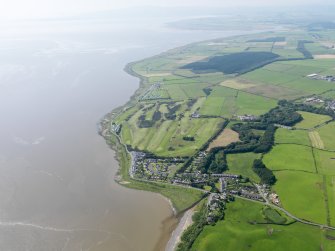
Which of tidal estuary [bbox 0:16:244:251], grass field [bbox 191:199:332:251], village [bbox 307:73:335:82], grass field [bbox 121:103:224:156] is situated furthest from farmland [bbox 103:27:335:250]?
tidal estuary [bbox 0:16:244:251]

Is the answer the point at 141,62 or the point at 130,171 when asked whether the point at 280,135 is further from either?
the point at 141,62

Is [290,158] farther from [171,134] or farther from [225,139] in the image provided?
[171,134]

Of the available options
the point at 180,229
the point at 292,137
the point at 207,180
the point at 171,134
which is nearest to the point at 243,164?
the point at 207,180

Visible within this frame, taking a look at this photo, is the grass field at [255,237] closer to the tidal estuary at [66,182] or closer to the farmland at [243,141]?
the farmland at [243,141]

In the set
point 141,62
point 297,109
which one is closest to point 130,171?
point 297,109

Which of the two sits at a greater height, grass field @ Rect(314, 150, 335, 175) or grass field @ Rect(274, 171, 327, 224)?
grass field @ Rect(314, 150, 335, 175)

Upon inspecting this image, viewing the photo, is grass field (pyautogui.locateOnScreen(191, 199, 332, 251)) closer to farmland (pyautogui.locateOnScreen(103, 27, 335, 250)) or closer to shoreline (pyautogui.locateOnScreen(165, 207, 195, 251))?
farmland (pyautogui.locateOnScreen(103, 27, 335, 250))
